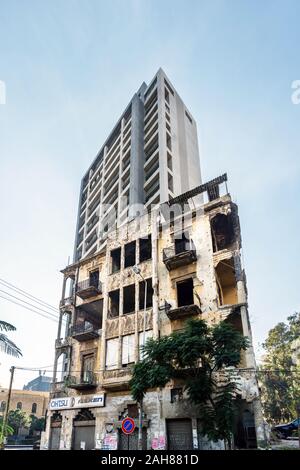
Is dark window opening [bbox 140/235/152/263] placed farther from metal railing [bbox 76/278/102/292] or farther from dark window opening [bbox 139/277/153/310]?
metal railing [bbox 76/278/102/292]

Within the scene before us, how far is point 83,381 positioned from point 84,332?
3406 mm

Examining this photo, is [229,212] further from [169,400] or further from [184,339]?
[169,400]

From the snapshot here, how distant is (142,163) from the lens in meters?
49.5

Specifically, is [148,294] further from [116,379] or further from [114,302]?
[116,379]

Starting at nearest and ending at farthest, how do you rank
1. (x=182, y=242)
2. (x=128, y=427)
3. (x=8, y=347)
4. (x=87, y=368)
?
(x=8, y=347)
(x=128, y=427)
(x=182, y=242)
(x=87, y=368)

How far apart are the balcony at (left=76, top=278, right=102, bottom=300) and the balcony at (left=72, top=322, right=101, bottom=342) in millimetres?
2350

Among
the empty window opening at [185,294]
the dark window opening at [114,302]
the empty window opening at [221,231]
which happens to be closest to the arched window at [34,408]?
the dark window opening at [114,302]

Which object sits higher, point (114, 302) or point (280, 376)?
point (114, 302)

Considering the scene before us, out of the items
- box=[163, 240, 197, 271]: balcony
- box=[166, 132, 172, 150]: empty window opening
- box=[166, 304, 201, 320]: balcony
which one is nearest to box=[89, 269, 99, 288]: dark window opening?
box=[163, 240, 197, 271]: balcony

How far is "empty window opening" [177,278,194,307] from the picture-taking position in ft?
79.0

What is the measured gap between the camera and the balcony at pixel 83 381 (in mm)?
23234

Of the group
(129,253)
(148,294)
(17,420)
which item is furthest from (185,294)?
(17,420)

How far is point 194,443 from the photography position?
18.0 m

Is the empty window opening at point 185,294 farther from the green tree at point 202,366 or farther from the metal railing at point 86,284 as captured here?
the metal railing at point 86,284
